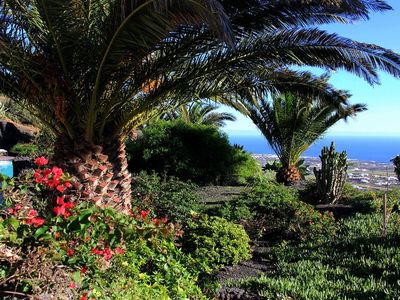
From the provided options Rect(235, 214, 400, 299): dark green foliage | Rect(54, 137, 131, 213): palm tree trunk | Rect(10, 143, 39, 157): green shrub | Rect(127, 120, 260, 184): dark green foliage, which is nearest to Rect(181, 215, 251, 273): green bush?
Rect(235, 214, 400, 299): dark green foliage

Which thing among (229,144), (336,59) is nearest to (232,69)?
(336,59)

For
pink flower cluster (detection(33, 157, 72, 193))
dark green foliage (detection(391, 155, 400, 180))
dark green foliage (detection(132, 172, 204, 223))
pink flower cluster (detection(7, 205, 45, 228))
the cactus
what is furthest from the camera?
dark green foliage (detection(391, 155, 400, 180))

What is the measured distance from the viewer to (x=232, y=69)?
6492 millimetres

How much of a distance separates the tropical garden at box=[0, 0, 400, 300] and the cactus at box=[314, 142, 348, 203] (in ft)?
7.43

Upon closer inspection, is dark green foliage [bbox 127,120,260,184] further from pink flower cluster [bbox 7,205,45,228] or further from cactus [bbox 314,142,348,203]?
pink flower cluster [bbox 7,205,45,228]

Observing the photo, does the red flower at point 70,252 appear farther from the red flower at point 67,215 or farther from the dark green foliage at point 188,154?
the dark green foliage at point 188,154

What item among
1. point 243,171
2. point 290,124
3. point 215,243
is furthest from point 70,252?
point 290,124

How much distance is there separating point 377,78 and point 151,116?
3735mm

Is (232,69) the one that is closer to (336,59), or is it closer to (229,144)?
(336,59)

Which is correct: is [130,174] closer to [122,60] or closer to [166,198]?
[122,60]

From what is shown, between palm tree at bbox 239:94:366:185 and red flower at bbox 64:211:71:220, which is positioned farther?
palm tree at bbox 239:94:366:185

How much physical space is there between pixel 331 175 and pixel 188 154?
13.5 ft

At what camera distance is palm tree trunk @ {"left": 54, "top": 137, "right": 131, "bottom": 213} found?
19.7 ft

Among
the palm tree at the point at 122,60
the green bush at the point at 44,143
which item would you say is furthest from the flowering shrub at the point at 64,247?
the green bush at the point at 44,143
